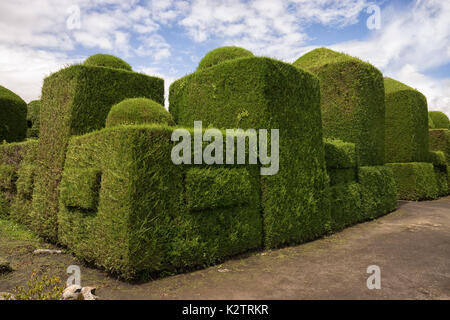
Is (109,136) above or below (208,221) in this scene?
above

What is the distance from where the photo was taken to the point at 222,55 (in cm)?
803

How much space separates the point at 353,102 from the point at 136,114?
23.2ft

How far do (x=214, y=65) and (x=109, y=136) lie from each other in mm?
3737

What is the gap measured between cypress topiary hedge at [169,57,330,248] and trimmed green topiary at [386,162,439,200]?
8.08 metres

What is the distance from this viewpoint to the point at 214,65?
24.9ft

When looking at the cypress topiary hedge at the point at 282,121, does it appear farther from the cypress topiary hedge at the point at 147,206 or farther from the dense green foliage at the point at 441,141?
the dense green foliage at the point at 441,141

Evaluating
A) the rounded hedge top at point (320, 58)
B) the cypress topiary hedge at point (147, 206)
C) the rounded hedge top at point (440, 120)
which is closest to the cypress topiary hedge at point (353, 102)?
the rounded hedge top at point (320, 58)

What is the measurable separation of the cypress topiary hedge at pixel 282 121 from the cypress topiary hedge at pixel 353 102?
8.71ft

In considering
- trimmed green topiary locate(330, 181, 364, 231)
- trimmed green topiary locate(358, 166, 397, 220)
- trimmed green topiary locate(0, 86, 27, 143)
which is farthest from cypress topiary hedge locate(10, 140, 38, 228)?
trimmed green topiary locate(358, 166, 397, 220)

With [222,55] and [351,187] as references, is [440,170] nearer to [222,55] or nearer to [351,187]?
[351,187]

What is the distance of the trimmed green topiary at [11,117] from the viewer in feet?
44.4

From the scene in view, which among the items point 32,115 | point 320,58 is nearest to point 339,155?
point 320,58
